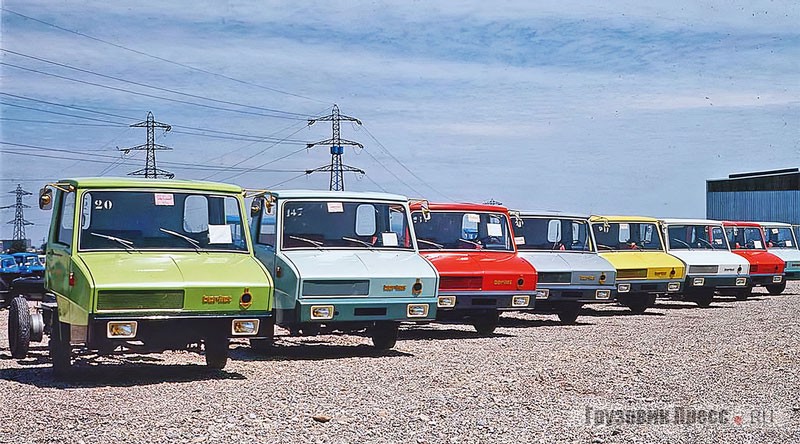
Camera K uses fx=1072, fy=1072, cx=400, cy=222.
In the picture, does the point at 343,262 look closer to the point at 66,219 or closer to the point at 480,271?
the point at 480,271

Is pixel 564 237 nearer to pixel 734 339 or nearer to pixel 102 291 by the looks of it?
pixel 734 339

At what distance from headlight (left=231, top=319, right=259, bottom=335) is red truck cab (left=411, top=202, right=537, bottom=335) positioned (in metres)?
4.09

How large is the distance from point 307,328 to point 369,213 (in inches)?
73.8

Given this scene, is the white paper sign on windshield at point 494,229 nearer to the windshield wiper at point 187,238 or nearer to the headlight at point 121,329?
the windshield wiper at point 187,238

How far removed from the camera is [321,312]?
39.7 feet

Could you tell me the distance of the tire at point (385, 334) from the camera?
1310 cm

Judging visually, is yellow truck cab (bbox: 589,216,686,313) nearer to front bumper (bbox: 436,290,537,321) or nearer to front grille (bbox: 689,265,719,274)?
front grille (bbox: 689,265,719,274)

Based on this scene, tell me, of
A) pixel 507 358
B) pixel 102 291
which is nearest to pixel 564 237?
pixel 507 358

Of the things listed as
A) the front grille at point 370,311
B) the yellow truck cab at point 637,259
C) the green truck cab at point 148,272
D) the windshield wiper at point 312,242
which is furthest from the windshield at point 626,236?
the green truck cab at point 148,272

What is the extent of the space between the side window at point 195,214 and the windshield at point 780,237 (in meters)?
19.7

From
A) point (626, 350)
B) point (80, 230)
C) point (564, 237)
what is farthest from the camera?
point (564, 237)

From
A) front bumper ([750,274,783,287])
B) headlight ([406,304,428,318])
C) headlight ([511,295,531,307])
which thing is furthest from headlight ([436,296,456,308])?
front bumper ([750,274,783,287])

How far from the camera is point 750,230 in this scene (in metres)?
25.9

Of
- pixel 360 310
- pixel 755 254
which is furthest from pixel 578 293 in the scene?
pixel 755 254
